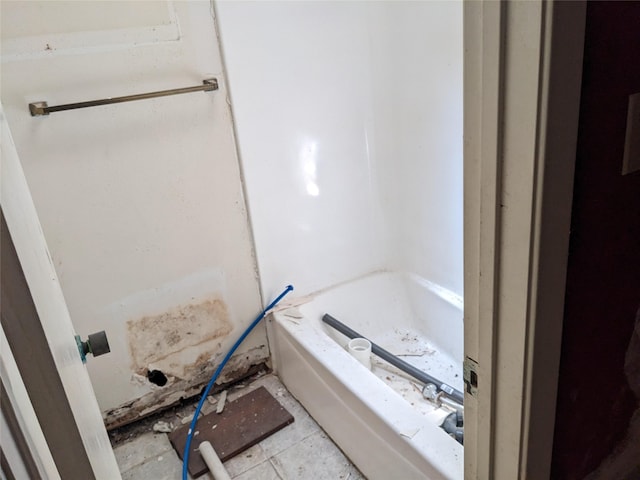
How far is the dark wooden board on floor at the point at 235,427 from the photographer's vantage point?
6.06ft

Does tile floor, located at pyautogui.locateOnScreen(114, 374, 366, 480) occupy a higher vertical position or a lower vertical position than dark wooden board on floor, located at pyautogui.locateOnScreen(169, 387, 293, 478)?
lower

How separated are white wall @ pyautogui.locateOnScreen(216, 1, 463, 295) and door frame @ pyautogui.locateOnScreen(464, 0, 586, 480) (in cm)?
126

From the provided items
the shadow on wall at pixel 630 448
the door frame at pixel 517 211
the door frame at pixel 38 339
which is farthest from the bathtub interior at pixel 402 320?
the door frame at pixel 38 339

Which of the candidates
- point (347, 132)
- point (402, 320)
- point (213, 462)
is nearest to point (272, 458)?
point (213, 462)

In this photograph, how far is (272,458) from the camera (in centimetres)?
182

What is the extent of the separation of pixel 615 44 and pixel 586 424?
27.0 inches

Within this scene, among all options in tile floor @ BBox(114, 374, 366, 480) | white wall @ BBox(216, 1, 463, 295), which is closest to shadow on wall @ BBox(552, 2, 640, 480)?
tile floor @ BBox(114, 374, 366, 480)

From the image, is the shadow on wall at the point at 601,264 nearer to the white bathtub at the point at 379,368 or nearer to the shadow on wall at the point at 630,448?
the shadow on wall at the point at 630,448

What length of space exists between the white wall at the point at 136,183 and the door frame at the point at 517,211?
1.32 meters

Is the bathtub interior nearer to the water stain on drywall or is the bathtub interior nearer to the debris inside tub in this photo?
the debris inside tub

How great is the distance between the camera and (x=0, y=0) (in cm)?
145

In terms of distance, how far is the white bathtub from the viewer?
143 cm

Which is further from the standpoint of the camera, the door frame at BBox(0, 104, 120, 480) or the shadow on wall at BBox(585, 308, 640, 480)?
the shadow on wall at BBox(585, 308, 640, 480)

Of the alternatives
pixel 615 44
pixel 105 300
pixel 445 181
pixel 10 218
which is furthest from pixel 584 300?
pixel 105 300
